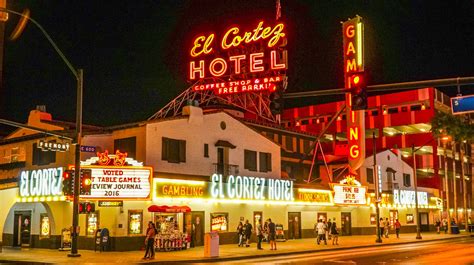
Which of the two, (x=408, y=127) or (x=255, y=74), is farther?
(x=408, y=127)

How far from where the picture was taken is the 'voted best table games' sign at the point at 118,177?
3083 centimetres

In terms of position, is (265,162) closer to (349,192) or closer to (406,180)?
(349,192)

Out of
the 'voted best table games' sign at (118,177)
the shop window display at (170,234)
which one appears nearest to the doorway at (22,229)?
the 'voted best table games' sign at (118,177)

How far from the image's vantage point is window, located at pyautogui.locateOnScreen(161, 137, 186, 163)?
35.4 metres

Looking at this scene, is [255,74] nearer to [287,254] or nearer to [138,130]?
[138,130]

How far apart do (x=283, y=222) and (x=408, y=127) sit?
4761 centimetres

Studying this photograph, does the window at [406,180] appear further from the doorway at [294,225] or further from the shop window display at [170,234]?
the shop window display at [170,234]

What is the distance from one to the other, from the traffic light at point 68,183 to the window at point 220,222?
12.3m

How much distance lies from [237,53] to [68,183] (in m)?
30.8

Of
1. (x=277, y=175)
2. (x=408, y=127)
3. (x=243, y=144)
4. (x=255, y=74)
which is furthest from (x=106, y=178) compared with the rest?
(x=408, y=127)

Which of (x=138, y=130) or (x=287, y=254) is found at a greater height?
(x=138, y=130)

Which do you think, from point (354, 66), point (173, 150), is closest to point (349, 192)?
point (354, 66)

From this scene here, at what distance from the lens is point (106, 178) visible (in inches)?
1220

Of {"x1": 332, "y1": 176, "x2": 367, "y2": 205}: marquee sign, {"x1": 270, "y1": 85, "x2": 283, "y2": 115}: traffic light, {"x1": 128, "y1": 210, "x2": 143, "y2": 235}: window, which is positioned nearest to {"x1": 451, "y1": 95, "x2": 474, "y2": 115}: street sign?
{"x1": 270, "y1": 85, "x2": 283, "y2": 115}: traffic light
